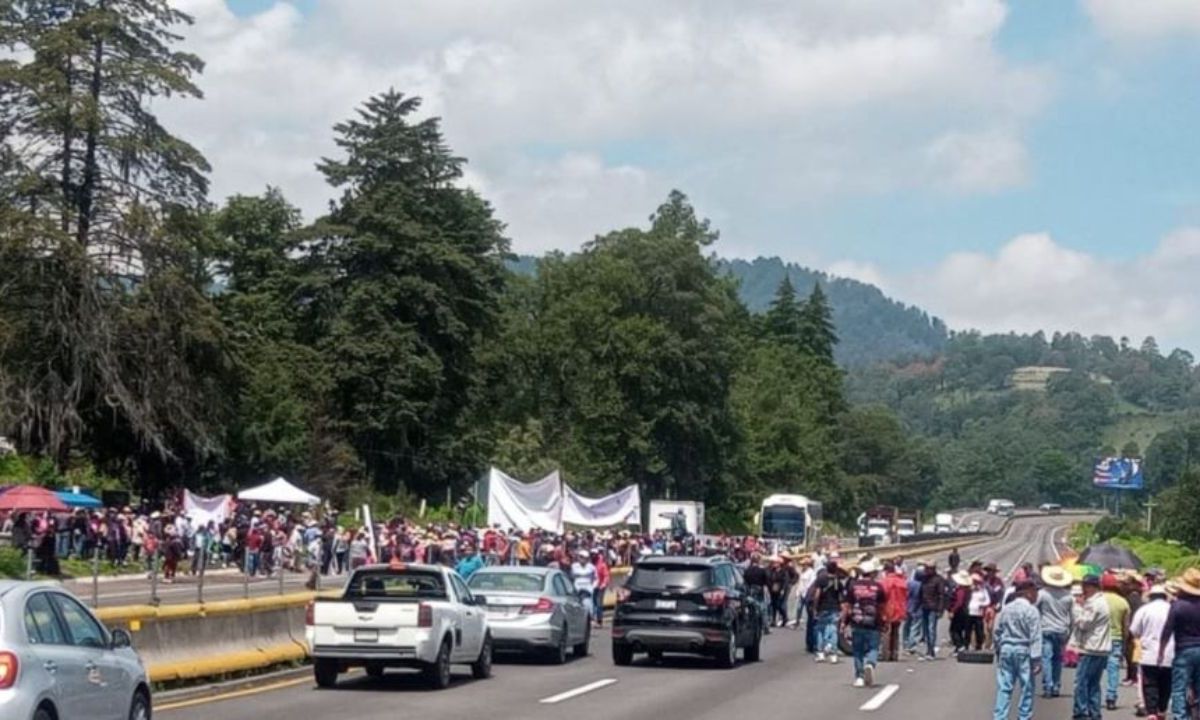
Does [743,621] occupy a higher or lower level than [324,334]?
lower

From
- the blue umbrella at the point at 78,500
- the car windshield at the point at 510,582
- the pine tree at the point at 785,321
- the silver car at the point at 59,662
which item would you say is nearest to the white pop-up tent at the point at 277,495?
the blue umbrella at the point at 78,500

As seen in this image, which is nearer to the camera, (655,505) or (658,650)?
(658,650)

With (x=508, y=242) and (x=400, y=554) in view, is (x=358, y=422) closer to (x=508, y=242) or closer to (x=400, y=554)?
(x=508, y=242)

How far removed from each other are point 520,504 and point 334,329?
34.2 m

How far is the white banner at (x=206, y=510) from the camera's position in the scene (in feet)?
167

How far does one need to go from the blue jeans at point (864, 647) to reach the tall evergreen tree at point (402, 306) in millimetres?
53016

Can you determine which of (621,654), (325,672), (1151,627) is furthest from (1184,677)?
(621,654)

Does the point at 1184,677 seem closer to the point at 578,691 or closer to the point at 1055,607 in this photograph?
the point at 1055,607

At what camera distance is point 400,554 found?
40.8m

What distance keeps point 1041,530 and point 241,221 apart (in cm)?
12358

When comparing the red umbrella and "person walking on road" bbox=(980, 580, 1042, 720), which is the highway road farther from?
the red umbrella

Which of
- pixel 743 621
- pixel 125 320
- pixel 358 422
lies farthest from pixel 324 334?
pixel 743 621

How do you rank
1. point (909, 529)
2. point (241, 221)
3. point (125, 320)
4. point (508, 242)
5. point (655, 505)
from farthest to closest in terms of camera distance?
point (909, 529) < point (508, 242) < point (241, 221) < point (655, 505) < point (125, 320)

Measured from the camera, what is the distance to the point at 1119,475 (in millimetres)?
163875
